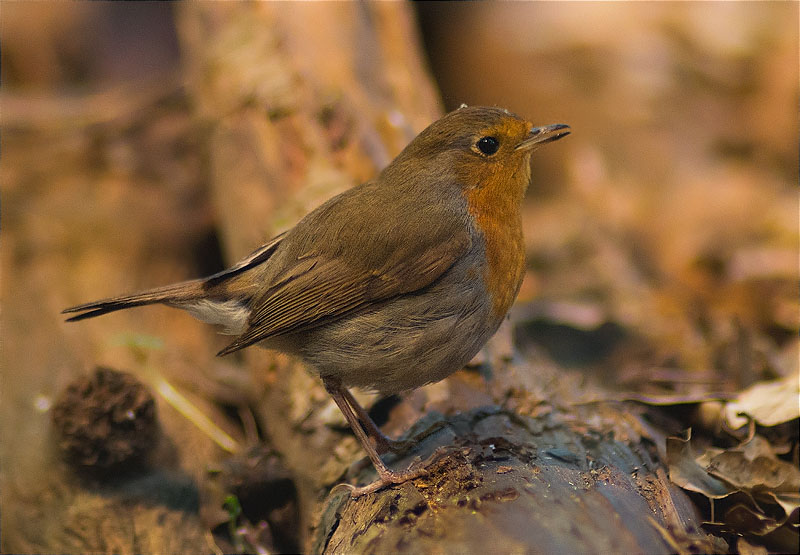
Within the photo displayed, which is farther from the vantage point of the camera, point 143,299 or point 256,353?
point 256,353

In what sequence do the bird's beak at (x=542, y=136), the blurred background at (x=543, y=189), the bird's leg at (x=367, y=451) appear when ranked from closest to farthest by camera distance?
the bird's leg at (x=367, y=451)
the bird's beak at (x=542, y=136)
the blurred background at (x=543, y=189)

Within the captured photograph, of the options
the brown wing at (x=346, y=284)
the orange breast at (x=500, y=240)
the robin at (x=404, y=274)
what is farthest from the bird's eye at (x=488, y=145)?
the brown wing at (x=346, y=284)

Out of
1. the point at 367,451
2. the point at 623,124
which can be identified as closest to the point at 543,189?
the point at 623,124

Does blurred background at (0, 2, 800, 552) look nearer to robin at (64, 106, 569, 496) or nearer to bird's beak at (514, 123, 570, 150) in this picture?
robin at (64, 106, 569, 496)

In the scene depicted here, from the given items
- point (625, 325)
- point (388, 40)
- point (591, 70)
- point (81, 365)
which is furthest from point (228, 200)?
point (591, 70)

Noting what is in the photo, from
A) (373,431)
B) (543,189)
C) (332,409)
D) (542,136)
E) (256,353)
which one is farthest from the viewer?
(543,189)

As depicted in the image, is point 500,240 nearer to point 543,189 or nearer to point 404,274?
point 404,274

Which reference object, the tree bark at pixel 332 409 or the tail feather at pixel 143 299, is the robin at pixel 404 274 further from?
the tree bark at pixel 332 409

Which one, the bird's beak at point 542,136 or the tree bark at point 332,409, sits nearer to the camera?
the tree bark at point 332,409
